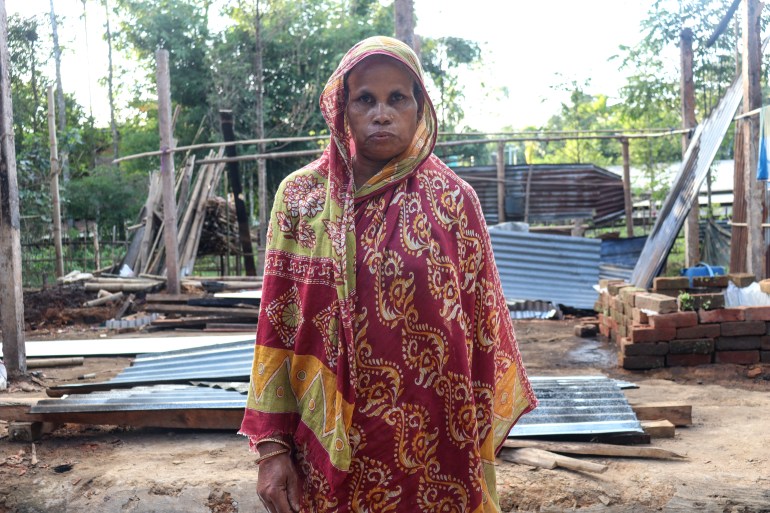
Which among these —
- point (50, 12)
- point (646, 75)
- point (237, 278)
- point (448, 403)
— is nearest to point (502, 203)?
point (237, 278)

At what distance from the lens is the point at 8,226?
5812mm

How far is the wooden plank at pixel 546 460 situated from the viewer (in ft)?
12.0

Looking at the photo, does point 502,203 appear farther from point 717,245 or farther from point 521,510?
point 521,510

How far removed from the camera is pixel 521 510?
11.3 ft

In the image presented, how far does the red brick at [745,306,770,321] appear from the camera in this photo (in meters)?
6.39

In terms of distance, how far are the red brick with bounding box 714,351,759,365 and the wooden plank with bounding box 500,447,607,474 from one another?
10.8 feet

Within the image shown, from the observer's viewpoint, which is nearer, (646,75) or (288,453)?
(288,453)

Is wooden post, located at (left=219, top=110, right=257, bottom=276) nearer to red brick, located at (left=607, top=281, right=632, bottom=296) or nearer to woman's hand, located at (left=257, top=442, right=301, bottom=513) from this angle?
red brick, located at (left=607, top=281, right=632, bottom=296)

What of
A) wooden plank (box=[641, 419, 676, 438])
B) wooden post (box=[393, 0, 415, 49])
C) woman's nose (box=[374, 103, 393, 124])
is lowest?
wooden plank (box=[641, 419, 676, 438])

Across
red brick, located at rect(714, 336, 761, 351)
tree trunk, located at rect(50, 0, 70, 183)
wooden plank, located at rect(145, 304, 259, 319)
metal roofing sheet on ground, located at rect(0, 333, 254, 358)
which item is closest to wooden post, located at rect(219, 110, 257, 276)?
wooden plank, located at rect(145, 304, 259, 319)

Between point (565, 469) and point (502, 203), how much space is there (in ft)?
32.7

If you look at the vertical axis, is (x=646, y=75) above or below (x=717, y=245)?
above

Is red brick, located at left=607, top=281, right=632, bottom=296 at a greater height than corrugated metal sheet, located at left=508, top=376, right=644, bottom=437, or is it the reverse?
red brick, located at left=607, top=281, right=632, bottom=296

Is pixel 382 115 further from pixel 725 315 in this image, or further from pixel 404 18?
pixel 725 315
